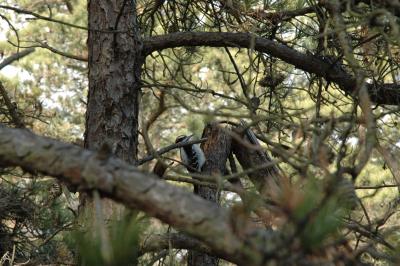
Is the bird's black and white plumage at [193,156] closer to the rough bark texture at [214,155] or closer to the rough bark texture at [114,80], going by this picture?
the rough bark texture at [214,155]

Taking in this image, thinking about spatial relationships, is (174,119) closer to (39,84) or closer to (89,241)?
(39,84)

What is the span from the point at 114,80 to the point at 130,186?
1.54 m

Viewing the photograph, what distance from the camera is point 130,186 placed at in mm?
1000

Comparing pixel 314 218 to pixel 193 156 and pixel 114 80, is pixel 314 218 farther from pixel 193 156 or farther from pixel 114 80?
pixel 193 156

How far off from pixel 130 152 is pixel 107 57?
1.29ft

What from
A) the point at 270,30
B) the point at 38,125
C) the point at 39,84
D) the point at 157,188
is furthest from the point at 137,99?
the point at 39,84

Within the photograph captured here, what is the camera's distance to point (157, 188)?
99 centimetres

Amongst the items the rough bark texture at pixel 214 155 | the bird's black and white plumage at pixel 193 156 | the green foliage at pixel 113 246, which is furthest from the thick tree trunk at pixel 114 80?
the green foliage at pixel 113 246

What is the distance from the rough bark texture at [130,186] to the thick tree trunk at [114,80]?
1.31 meters

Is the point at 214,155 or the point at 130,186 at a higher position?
the point at 214,155

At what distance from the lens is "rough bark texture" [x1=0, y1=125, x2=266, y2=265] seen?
0.92 meters

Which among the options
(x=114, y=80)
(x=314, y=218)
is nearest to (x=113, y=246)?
(x=314, y=218)

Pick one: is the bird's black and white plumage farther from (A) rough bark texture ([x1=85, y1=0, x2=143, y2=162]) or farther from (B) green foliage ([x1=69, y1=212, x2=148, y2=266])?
(B) green foliage ([x1=69, y1=212, x2=148, y2=266])

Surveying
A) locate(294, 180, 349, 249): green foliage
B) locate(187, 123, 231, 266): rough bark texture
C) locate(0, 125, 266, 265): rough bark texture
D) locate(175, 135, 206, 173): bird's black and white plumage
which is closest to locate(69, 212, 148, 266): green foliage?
locate(0, 125, 266, 265): rough bark texture
